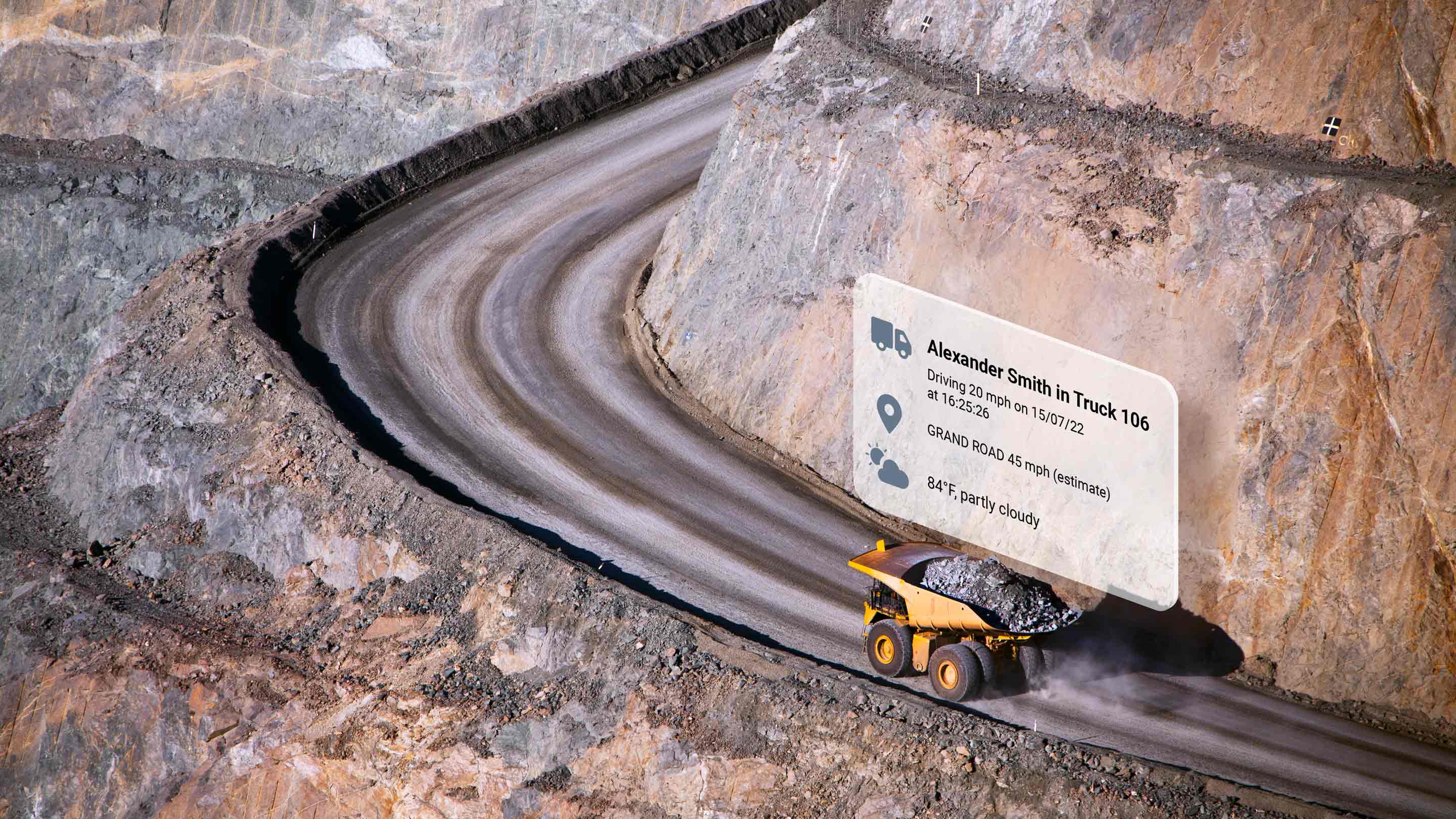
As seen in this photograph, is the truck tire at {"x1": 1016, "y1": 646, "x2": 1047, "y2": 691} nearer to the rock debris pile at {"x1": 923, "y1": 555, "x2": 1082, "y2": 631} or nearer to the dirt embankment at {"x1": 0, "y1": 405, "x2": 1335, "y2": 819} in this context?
the rock debris pile at {"x1": 923, "y1": 555, "x2": 1082, "y2": 631}

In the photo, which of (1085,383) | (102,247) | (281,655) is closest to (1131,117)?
(1085,383)

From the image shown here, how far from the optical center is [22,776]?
19672mm

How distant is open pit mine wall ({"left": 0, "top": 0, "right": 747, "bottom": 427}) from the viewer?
38.2 meters

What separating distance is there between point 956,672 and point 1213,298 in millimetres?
6363

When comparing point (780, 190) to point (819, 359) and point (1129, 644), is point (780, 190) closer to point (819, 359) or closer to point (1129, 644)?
point (819, 359)

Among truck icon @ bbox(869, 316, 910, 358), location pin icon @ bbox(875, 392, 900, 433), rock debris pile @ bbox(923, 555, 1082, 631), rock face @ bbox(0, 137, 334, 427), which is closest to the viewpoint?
rock debris pile @ bbox(923, 555, 1082, 631)

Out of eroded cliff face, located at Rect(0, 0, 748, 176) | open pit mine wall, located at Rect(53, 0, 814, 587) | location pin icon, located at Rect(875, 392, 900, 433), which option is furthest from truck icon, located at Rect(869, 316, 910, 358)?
eroded cliff face, located at Rect(0, 0, 748, 176)

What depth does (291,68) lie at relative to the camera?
41344 mm

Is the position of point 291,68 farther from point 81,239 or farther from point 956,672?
point 956,672

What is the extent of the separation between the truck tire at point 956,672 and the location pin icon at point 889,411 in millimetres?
3784

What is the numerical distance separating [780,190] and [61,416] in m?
18.1

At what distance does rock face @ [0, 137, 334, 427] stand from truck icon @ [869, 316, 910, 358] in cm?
2670

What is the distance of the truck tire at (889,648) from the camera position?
49.8ft
